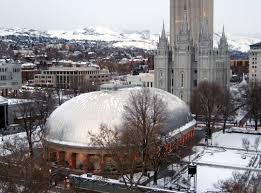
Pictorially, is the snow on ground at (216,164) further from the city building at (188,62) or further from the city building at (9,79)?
the city building at (9,79)

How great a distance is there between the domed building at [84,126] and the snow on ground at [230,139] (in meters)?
6.46

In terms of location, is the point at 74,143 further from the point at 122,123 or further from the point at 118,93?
the point at 118,93

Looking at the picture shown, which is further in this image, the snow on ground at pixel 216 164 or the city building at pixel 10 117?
the city building at pixel 10 117

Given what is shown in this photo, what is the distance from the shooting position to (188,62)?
89.3 meters

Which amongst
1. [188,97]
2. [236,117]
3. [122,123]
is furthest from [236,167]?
[188,97]

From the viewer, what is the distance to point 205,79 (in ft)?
291

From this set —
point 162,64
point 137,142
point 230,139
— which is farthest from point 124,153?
point 162,64

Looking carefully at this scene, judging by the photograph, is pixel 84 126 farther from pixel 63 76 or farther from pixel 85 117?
pixel 63 76

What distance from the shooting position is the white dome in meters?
45.8

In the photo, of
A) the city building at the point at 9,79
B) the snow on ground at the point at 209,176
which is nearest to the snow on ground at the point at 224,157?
the snow on ground at the point at 209,176

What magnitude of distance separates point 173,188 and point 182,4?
65472 millimetres

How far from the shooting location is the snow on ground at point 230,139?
183 ft

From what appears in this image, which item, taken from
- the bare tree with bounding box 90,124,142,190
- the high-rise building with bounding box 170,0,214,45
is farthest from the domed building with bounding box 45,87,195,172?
the high-rise building with bounding box 170,0,214,45

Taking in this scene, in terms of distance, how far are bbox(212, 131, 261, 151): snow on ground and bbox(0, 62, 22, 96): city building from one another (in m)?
58.7
